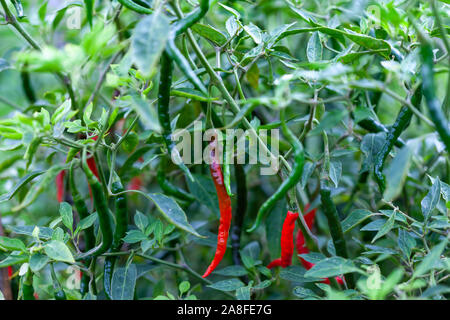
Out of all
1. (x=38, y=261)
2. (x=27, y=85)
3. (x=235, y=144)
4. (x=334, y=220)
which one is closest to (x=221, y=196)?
(x=235, y=144)

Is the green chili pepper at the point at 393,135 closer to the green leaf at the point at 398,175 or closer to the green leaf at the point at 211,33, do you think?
the green leaf at the point at 398,175

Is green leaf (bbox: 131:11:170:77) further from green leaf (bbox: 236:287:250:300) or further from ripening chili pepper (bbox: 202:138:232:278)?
green leaf (bbox: 236:287:250:300)

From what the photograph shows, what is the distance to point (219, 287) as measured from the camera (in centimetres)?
77

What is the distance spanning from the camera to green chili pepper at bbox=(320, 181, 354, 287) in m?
0.77

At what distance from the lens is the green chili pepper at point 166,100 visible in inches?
24.5

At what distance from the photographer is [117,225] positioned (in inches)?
30.4

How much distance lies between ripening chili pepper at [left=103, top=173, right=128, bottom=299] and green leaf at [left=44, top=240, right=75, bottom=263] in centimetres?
12

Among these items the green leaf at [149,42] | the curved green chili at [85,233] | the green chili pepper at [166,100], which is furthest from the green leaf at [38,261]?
the green leaf at [149,42]

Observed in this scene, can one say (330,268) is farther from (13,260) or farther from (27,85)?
(27,85)

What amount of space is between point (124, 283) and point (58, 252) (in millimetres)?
151

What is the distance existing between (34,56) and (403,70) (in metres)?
0.48

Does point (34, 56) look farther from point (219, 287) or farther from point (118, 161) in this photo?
point (118, 161)
